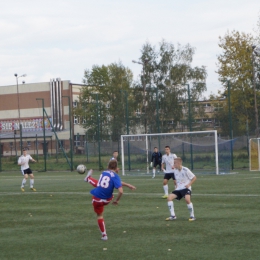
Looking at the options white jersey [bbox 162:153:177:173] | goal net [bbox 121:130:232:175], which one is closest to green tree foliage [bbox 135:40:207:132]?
goal net [bbox 121:130:232:175]

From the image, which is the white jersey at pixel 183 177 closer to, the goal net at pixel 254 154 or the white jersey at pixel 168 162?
the white jersey at pixel 168 162

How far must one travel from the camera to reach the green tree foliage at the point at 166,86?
44781 mm

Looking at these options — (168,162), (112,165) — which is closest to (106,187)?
(112,165)

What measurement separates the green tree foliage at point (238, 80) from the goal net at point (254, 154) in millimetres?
1754

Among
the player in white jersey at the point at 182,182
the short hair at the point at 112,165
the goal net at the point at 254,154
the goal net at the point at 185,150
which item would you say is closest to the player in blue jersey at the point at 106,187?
the short hair at the point at 112,165

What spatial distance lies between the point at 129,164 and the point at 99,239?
98.0 feet

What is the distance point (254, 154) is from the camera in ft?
129

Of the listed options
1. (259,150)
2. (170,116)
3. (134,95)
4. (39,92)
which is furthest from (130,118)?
(39,92)

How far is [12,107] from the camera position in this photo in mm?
87938

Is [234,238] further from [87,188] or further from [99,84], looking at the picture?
[99,84]

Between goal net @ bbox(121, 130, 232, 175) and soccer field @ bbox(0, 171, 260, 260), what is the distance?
15108 millimetres

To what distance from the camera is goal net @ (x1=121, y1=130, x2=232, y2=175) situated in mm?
38469

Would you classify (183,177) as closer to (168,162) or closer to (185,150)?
(168,162)

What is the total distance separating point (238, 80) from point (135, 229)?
35.6 m
